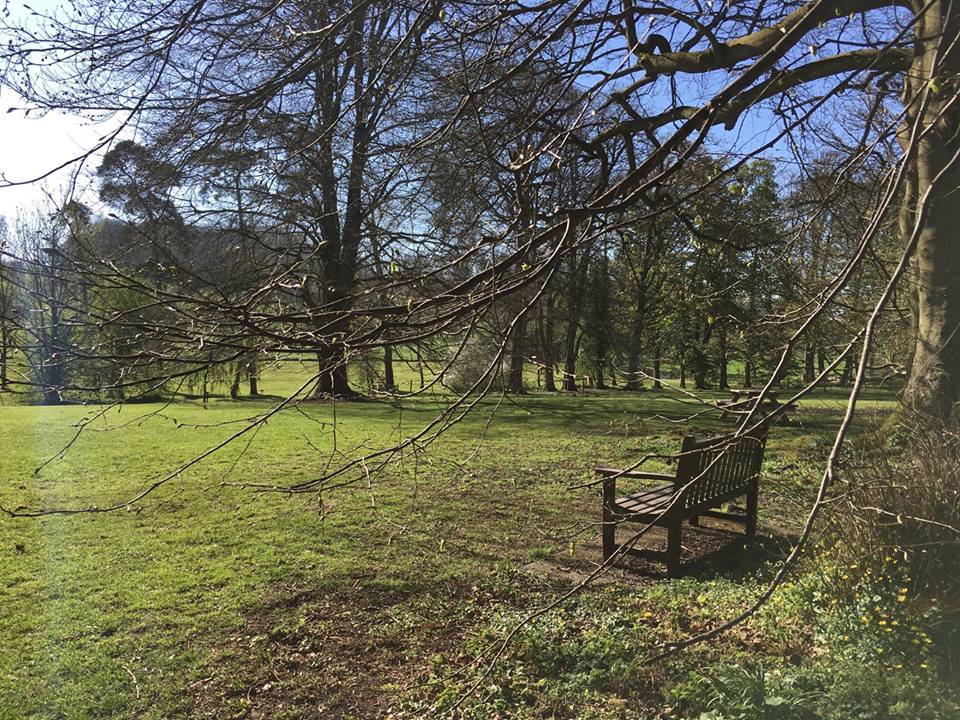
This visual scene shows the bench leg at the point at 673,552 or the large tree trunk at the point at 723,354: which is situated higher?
the large tree trunk at the point at 723,354

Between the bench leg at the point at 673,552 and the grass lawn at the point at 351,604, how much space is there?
0.16 m

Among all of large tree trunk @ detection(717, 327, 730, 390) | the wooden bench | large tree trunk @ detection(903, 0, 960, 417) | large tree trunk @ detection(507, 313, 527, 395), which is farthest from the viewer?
large tree trunk @ detection(717, 327, 730, 390)

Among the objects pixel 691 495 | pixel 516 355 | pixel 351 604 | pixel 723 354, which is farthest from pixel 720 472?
pixel 723 354

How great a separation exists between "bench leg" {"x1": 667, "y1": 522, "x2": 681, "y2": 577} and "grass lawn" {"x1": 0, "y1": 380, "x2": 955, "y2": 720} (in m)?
0.16

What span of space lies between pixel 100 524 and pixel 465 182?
520cm

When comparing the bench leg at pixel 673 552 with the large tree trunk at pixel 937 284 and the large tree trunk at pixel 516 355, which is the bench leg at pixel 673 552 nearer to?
the large tree trunk at pixel 516 355

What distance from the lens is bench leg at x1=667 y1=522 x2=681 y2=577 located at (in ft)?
18.1

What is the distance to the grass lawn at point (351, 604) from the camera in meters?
3.73

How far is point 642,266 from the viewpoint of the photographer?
89.7ft

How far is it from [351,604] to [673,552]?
2.56 metres

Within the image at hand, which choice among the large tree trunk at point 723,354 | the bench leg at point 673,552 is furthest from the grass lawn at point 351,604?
the large tree trunk at point 723,354

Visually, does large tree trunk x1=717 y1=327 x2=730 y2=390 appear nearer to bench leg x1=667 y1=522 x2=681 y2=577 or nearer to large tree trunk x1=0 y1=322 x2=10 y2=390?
bench leg x1=667 y1=522 x2=681 y2=577

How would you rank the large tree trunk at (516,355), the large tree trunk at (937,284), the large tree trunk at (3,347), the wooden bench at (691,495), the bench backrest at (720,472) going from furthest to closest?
the large tree trunk at (937,284) → the bench backrest at (720,472) → the wooden bench at (691,495) → the large tree trunk at (516,355) → the large tree trunk at (3,347)

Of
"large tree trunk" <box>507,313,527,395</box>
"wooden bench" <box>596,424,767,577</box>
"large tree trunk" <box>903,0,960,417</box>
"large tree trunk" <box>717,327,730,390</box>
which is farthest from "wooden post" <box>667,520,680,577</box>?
"large tree trunk" <box>717,327,730,390</box>
